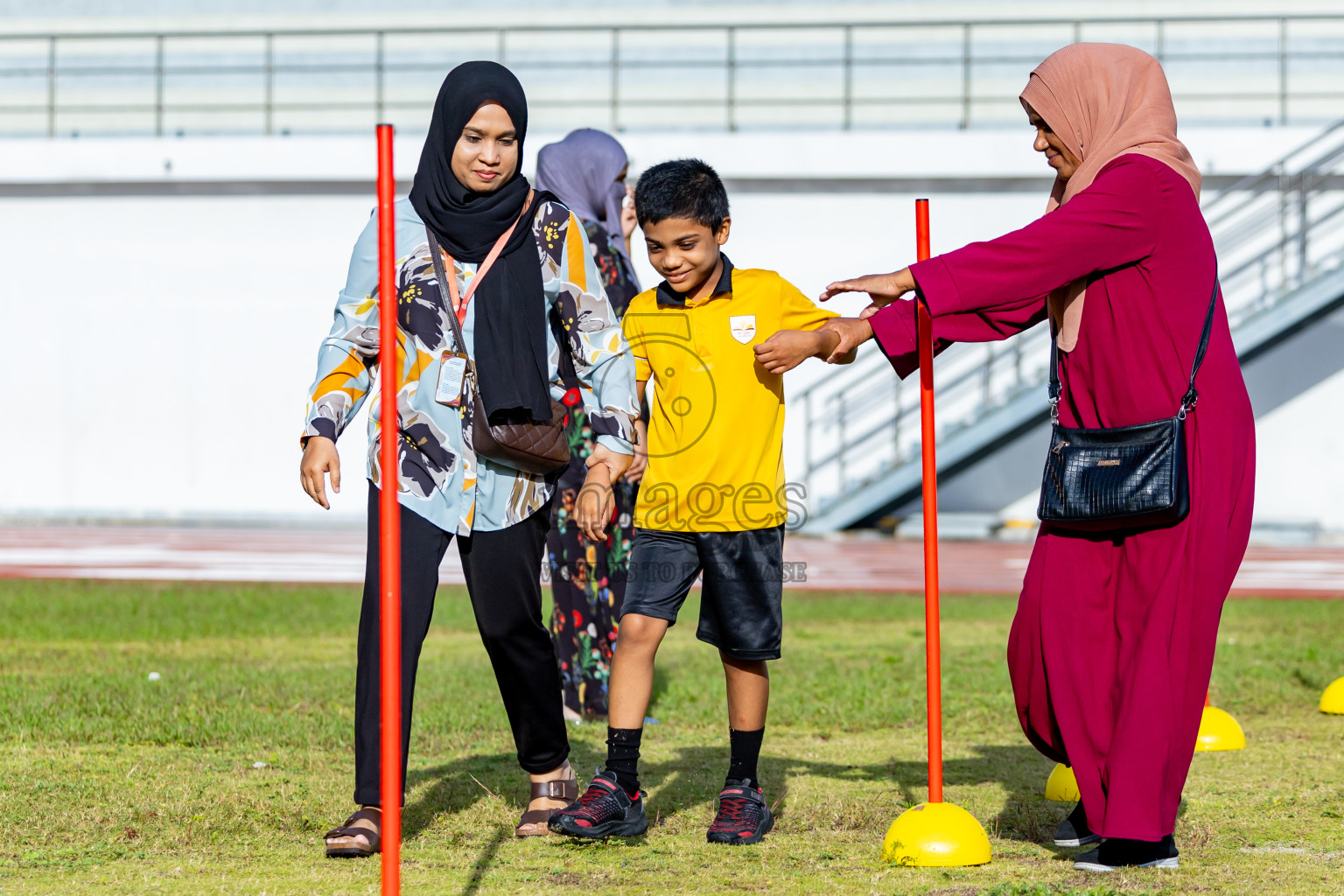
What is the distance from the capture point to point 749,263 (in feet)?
58.4

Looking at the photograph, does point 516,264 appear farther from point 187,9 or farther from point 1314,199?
point 187,9

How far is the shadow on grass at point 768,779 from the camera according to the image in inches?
165

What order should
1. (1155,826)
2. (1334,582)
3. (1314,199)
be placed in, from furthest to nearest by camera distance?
(1314,199) → (1334,582) → (1155,826)

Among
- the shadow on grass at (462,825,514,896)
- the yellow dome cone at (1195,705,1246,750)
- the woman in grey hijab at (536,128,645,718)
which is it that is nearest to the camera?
the shadow on grass at (462,825,514,896)

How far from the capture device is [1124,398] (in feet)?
11.7

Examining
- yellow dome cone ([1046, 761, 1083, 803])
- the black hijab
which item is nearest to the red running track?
yellow dome cone ([1046, 761, 1083, 803])

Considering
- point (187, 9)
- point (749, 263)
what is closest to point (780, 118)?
point (749, 263)

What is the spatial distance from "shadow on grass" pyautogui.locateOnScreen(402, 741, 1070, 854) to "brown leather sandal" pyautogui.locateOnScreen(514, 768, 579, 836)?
176mm

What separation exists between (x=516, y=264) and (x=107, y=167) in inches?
624

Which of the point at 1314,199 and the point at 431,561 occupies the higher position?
the point at 1314,199

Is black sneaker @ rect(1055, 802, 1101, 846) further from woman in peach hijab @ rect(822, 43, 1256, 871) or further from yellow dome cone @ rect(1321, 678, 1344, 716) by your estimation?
yellow dome cone @ rect(1321, 678, 1344, 716)

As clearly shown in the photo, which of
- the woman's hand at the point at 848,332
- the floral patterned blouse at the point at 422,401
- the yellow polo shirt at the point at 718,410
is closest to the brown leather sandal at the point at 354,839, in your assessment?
the floral patterned blouse at the point at 422,401

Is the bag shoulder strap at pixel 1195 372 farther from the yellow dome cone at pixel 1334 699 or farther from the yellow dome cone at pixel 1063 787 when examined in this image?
the yellow dome cone at pixel 1334 699

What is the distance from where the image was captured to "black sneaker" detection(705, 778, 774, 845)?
3834 millimetres
